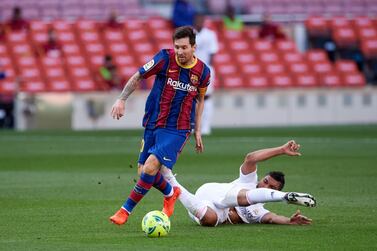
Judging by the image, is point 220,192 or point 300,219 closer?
point 300,219

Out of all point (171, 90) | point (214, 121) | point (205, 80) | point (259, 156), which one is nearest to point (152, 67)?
point (171, 90)

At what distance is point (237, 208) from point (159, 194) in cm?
329

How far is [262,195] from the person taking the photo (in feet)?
35.4

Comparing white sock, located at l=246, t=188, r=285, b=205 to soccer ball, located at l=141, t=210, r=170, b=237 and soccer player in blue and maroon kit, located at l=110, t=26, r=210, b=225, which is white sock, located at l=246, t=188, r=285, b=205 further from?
soccer ball, located at l=141, t=210, r=170, b=237

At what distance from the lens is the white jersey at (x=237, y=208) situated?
37.0ft

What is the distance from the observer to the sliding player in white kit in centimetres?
1096

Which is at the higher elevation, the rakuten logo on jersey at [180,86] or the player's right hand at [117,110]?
the rakuten logo on jersey at [180,86]

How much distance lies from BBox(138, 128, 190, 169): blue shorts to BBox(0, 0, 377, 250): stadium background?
27.8 inches

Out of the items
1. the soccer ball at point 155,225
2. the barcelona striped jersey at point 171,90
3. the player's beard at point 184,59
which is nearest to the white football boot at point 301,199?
the soccer ball at point 155,225

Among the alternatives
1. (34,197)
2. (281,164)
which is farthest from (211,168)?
(34,197)

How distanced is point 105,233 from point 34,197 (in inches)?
140

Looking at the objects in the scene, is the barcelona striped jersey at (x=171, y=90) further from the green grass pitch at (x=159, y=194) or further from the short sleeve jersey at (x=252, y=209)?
the green grass pitch at (x=159, y=194)

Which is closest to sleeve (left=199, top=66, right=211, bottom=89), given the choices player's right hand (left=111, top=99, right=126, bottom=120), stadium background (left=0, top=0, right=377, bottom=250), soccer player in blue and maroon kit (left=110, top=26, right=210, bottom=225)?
soccer player in blue and maroon kit (left=110, top=26, right=210, bottom=225)

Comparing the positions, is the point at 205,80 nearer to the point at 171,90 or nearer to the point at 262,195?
the point at 171,90
